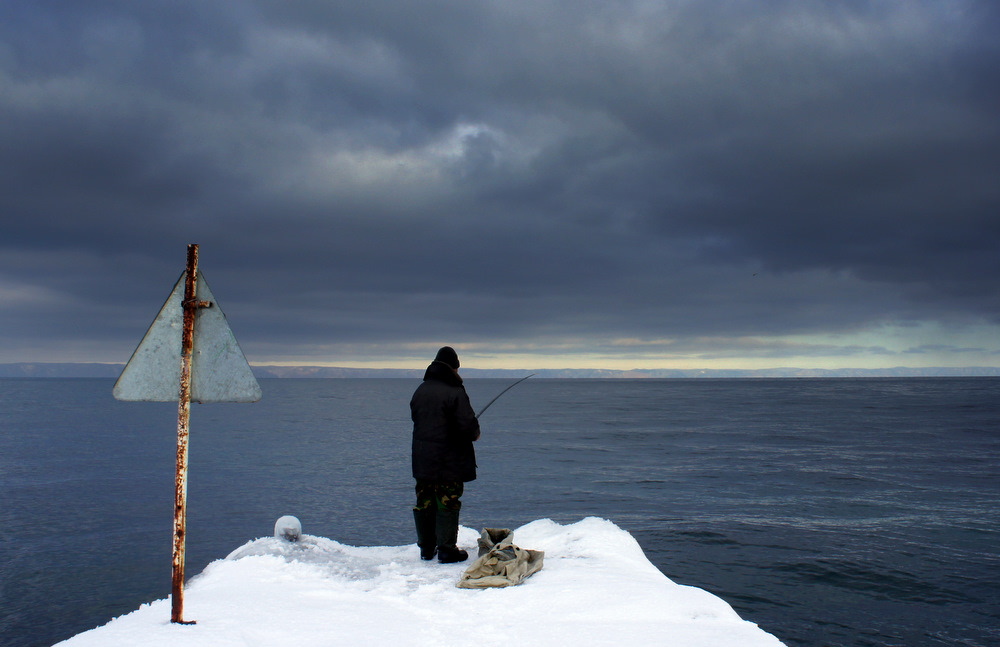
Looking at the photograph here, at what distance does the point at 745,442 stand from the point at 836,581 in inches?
988

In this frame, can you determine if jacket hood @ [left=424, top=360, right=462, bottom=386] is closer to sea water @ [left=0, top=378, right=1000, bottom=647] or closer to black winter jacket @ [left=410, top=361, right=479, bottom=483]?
black winter jacket @ [left=410, top=361, right=479, bottom=483]

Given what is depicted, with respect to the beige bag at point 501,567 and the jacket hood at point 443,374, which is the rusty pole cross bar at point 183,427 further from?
the jacket hood at point 443,374

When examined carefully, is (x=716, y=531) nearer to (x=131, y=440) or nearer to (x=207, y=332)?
(x=207, y=332)

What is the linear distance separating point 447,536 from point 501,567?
0.99m

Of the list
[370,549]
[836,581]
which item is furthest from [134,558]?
[836,581]

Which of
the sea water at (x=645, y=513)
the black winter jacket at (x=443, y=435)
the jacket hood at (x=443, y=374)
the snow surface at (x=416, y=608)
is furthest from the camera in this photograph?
the sea water at (x=645, y=513)

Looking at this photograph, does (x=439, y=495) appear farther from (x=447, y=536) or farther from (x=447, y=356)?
(x=447, y=356)

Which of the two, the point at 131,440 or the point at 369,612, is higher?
the point at 369,612

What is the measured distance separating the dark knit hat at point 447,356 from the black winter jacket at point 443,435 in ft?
1.07

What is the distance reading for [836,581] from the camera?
10703mm

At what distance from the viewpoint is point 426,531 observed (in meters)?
7.63

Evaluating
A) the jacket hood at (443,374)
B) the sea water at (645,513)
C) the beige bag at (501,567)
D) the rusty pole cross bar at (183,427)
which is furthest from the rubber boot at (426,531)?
the sea water at (645,513)

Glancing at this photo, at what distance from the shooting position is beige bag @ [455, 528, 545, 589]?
640 cm

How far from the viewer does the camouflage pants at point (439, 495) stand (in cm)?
739
